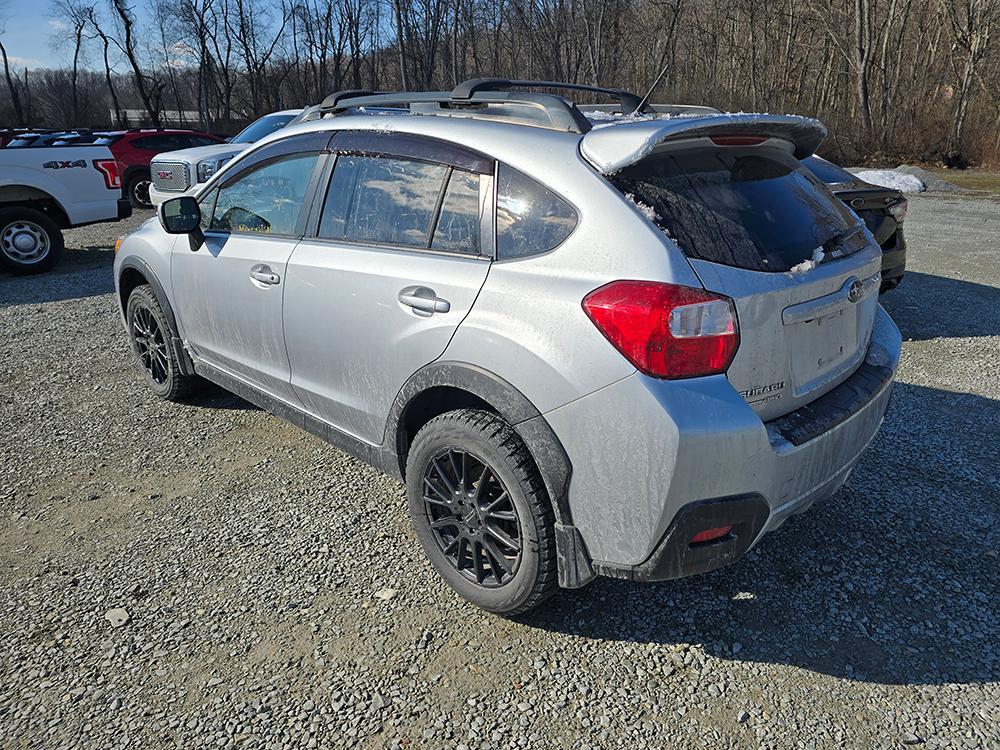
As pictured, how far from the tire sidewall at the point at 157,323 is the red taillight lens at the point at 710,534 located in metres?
3.59

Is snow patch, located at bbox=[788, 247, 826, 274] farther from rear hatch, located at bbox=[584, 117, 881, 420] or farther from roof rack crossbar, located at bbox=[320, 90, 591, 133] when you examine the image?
roof rack crossbar, located at bbox=[320, 90, 591, 133]

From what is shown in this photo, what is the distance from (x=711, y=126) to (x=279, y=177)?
7.23 ft

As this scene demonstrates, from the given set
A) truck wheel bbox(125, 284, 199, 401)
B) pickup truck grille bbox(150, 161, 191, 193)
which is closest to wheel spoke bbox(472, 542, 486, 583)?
truck wheel bbox(125, 284, 199, 401)

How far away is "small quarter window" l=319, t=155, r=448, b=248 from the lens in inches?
115

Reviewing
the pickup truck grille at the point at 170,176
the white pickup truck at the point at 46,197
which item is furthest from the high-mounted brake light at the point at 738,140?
the pickup truck grille at the point at 170,176

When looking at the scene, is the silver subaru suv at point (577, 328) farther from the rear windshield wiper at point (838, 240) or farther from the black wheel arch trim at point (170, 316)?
the black wheel arch trim at point (170, 316)

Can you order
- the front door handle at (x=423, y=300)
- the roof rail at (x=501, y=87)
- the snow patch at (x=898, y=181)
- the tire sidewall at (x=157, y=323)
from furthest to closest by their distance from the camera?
the snow patch at (x=898, y=181) → the tire sidewall at (x=157, y=323) → the roof rail at (x=501, y=87) → the front door handle at (x=423, y=300)

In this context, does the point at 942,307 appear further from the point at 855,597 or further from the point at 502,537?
the point at 502,537

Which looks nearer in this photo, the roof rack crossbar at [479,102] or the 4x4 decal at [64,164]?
the roof rack crossbar at [479,102]

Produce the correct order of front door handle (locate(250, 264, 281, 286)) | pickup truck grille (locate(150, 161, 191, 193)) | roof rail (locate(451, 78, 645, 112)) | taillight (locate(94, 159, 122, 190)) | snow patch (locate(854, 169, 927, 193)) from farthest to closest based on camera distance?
snow patch (locate(854, 169, 927, 193)), pickup truck grille (locate(150, 161, 191, 193)), taillight (locate(94, 159, 122, 190)), front door handle (locate(250, 264, 281, 286)), roof rail (locate(451, 78, 645, 112))

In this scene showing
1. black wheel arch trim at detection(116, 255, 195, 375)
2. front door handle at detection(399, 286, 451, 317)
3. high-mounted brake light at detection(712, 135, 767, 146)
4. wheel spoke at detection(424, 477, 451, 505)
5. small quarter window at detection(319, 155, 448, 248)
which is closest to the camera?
high-mounted brake light at detection(712, 135, 767, 146)

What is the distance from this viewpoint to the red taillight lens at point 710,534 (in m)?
2.28

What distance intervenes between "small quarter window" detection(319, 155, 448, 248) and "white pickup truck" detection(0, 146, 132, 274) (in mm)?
7973

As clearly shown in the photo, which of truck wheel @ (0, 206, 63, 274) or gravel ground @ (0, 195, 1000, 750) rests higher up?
truck wheel @ (0, 206, 63, 274)
